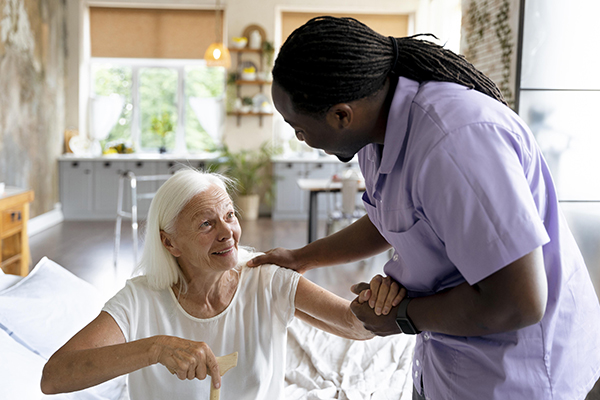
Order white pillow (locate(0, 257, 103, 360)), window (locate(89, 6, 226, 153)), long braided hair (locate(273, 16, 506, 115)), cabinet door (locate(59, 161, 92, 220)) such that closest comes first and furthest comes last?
long braided hair (locate(273, 16, 506, 115)) < white pillow (locate(0, 257, 103, 360)) < cabinet door (locate(59, 161, 92, 220)) < window (locate(89, 6, 226, 153))

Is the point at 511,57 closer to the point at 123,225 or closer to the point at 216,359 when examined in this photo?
the point at 216,359

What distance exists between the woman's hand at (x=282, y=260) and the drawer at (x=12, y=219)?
3.23 meters

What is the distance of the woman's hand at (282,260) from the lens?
1573mm

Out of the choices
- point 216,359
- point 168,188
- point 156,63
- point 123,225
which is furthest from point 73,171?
point 216,359

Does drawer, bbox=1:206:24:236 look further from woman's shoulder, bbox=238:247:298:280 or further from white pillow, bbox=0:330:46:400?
woman's shoulder, bbox=238:247:298:280

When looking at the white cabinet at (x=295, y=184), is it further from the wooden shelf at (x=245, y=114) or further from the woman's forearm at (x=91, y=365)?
the woman's forearm at (x=91, y=365)

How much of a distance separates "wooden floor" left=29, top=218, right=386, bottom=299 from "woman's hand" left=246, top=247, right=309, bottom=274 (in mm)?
2577

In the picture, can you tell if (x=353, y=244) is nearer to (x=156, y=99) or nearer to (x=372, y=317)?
(x=372, y=317)

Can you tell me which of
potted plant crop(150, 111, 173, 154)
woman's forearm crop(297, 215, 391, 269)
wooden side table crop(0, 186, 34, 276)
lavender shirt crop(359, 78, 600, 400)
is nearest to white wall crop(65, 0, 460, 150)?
potted plant crop(150, 111, 173, 154)

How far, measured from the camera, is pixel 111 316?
1390 millimetres

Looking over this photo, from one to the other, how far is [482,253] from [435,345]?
34 cm

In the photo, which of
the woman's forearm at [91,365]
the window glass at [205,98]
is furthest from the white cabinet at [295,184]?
the woman's forearm at [91,365]

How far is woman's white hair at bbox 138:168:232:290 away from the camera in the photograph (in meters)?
1.52

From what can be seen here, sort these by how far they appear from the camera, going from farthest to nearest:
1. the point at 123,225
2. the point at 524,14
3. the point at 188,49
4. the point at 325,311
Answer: the point at 188,49 < the point at 123,225 < the point at 524,14 < the point at 325,311
